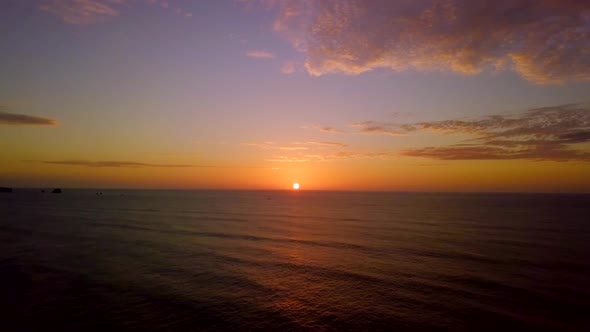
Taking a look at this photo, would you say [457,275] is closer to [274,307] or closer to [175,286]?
[274,307]

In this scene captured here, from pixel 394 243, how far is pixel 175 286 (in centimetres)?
3295

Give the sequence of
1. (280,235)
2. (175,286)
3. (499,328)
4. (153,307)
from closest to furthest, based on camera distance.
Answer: (499,328), (153,307), (175,286), (280,235)

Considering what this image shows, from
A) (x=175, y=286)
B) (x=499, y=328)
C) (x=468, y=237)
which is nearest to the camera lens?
(x=499, y=328)

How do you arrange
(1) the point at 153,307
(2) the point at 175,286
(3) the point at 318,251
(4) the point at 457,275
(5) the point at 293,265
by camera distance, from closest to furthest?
(1) the point at 153,307 → (2) the point at 175,286 → (4) the point at 457,275 → (5) the point at 293,265 → (3) the point at 318,251

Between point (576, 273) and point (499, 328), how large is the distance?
1966 centimetres

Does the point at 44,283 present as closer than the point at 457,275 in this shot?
Yes

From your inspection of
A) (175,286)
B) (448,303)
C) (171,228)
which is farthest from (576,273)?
(171,228)

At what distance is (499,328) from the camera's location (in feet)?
69.1

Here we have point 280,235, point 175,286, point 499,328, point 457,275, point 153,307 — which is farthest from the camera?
point 280,235

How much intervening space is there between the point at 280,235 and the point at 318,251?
16.5 m

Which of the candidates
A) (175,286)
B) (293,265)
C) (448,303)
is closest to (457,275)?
(448,303)

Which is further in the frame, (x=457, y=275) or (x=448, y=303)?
(x=457, y=275)

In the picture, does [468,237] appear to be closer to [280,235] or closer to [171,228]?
[280,235]

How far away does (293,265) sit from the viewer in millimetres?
37500
